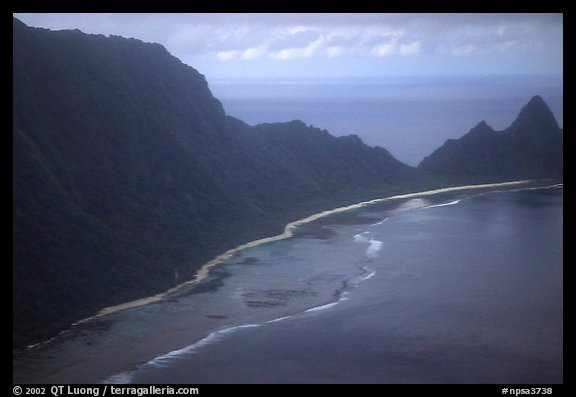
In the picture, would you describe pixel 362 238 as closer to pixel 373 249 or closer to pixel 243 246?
pixel 373 249

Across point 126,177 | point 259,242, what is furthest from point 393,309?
point 126,177

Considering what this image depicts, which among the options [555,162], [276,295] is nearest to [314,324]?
[276,295]

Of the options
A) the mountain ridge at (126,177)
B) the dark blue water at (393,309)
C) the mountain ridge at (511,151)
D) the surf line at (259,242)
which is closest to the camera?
the dark blue water at (393,309)

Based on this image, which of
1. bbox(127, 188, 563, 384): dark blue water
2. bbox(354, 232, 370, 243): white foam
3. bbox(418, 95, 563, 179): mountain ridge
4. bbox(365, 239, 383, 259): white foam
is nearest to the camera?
bbox(127, 188, 563, 384): dark blue water

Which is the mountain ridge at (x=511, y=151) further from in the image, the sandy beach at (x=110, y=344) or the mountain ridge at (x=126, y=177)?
the sandy beach at (x=110, y=344)

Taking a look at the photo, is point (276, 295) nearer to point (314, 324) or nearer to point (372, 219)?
point (314, 324)

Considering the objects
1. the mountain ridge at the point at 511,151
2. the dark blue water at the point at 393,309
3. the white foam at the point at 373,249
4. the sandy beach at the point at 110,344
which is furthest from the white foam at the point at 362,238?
the mountain ridge at the point at 511,151

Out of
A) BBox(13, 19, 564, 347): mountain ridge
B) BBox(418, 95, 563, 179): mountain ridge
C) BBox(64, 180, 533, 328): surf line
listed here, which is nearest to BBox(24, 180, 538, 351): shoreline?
BBox(64, 180, 533, 328): surf line

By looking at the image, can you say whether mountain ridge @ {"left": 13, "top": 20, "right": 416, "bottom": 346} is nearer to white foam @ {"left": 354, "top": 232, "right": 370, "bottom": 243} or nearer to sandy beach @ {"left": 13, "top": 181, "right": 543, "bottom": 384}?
sandy beach @ {"left": 13, "top": 181, "right": 543, "bottom": 384}
